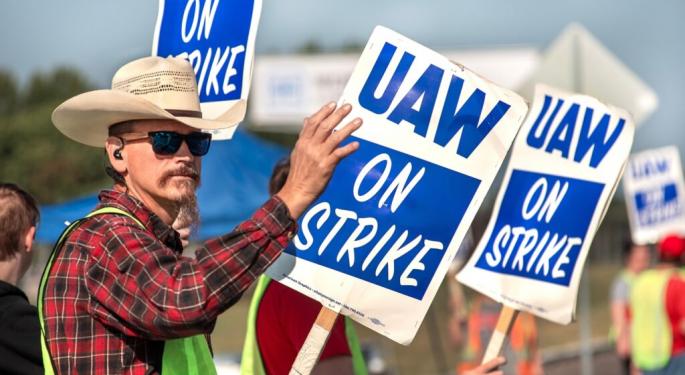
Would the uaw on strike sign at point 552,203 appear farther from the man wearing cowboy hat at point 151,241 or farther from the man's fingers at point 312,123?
the man's fingers at point 312,123

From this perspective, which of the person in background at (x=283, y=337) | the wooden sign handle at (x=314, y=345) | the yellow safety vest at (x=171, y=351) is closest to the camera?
the yellow safety vest at (x=171, y=351)

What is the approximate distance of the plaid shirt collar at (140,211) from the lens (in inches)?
120

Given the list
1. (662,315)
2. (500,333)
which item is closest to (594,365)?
(662,315)

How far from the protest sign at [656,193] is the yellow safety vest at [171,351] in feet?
33.6

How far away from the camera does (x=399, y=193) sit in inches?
147

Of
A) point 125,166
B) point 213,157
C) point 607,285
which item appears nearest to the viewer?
point 125,166

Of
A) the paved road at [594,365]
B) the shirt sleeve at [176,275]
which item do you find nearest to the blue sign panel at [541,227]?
the shirt sleeve at [176,275]

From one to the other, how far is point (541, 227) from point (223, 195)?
5.60m

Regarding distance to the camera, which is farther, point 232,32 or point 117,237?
point 232,32

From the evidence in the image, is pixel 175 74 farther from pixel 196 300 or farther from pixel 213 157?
pixel 213 157

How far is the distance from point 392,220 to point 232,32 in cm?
102

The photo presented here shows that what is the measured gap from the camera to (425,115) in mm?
3719

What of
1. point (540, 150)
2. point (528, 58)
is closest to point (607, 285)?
point (528, 58)

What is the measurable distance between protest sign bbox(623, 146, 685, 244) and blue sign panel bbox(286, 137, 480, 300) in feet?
30.8
